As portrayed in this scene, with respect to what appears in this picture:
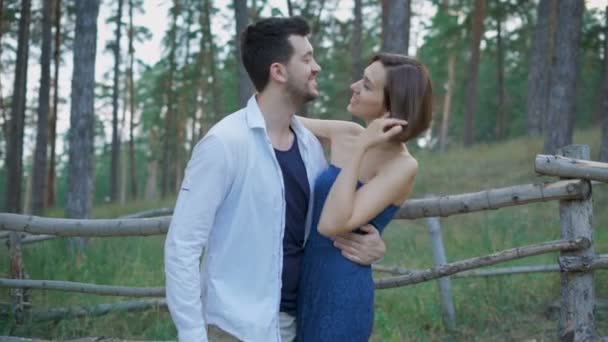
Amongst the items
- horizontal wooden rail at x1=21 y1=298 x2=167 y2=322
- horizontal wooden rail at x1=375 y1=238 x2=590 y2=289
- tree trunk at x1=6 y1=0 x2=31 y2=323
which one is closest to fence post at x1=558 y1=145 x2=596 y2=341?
horizontal wooden rail at x1=375 y1=238 x2=590 y2=289

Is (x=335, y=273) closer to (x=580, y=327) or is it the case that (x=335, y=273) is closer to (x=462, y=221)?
(x=580, y=327)

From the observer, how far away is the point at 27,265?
7.23 meters

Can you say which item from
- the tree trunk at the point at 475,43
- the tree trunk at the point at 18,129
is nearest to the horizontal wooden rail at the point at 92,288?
the tree trunk at the point at 18,129

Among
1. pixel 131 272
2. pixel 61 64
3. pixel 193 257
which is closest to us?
pixel 193 257

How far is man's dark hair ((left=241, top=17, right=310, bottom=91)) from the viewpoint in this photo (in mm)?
2701

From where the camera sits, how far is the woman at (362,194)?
8.80 feet

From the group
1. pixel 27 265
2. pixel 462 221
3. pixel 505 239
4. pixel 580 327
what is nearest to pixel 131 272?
pixel 27 265

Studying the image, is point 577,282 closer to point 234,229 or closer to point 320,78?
point 234,229

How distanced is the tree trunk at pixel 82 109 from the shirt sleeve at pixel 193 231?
27.1ft

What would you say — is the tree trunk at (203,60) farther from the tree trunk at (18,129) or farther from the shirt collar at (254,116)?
the shirt collar at (254,116)

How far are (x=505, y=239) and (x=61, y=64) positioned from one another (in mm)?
22894

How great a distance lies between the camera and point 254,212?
8.43 feet

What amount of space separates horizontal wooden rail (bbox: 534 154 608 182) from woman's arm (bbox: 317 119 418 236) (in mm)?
1161

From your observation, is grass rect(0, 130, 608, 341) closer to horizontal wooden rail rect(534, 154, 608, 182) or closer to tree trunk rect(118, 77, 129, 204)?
horizontal wooden rail rect(534, 154, 608, 182)
